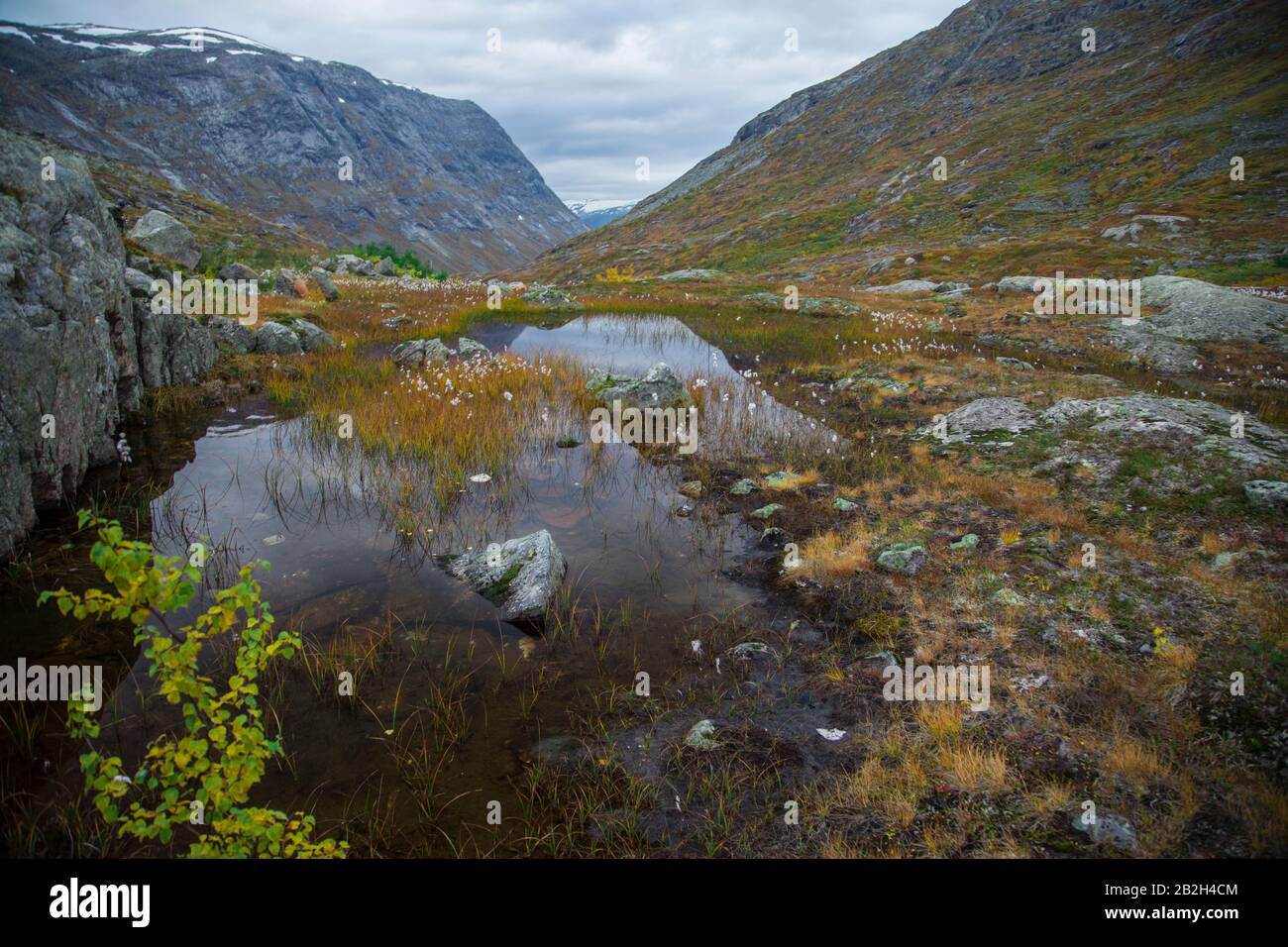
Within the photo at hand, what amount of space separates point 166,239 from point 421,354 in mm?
19748

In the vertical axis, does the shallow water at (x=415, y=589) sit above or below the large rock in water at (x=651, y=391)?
below

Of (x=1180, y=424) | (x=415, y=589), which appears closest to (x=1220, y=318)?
(x=1180, y=424)

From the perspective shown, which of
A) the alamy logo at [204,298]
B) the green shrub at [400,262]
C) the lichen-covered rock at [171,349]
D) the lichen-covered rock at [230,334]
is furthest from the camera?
the green shrub at [400,262]

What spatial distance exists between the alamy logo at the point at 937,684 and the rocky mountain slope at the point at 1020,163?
1834 inches

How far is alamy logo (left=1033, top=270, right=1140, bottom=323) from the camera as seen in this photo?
2725cm

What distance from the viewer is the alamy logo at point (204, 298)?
46.5ft

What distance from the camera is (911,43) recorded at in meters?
170

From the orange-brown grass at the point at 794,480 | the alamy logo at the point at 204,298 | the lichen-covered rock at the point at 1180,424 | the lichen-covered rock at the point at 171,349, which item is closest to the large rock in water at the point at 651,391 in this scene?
the orange-brown grass at the point at 794,480

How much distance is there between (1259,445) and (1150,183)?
3146 inches

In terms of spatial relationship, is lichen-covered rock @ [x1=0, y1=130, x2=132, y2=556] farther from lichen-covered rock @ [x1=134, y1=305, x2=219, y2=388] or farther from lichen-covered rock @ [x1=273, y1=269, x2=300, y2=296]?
lichen-covered rock @ [x1=273, y1=269, x2=300, y2=296]

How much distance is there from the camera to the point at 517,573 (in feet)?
24.7
